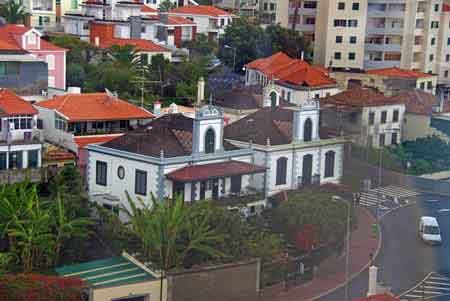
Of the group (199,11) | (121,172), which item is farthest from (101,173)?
(199,11)

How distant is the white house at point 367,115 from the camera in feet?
37.3

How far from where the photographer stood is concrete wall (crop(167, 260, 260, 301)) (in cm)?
699

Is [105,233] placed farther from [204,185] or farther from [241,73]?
[241,73]

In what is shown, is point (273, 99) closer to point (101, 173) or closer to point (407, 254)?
point (101, 173)

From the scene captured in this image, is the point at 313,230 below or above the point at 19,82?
below

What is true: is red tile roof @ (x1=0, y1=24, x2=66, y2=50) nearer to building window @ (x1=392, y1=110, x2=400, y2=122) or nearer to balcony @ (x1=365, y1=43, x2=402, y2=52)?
building window @ (x1=392, y1=110, x2=400, y2=122)

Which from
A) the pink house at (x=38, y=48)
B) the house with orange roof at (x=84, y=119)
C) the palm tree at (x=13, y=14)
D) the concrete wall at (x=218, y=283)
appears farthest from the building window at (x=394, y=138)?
the palm tree at (x=13, y=14)

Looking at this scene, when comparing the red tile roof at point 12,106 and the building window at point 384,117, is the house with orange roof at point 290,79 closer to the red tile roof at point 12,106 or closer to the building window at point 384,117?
the building window at point 384,117

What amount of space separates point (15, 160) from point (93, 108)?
1208mm

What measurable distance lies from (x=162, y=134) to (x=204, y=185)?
614 mm

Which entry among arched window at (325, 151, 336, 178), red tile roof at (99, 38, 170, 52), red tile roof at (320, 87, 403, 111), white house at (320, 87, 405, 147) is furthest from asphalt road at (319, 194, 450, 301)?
red tile roof at (99, 38, 170, 52)

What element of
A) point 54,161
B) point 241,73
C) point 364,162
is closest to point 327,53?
point 241,73

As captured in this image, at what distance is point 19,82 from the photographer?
1109 cm

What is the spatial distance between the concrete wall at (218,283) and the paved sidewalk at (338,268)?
0.17m
